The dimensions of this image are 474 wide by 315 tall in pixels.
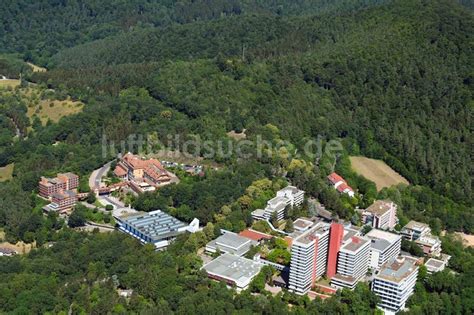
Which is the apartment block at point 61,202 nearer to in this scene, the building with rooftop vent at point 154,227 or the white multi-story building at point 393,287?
the building with rooftop vent at point 154,227

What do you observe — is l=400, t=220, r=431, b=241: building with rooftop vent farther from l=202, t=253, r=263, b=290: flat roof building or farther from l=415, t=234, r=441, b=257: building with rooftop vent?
l=202, t=253, r=263, b=290: flat roof building

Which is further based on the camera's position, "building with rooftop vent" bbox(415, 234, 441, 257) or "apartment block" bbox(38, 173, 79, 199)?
"apartment block" bbox(38, 173, 79, 199)

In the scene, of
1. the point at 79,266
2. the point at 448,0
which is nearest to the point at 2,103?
the point at 79,266

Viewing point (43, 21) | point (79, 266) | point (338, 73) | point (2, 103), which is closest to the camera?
point (79, 266)

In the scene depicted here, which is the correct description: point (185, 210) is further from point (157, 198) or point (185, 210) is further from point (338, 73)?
point (338, 73)

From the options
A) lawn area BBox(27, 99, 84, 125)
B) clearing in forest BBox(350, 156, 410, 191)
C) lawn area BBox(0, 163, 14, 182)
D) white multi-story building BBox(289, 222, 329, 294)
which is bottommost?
clearing in forest BBox(350, 156, 410, 191)

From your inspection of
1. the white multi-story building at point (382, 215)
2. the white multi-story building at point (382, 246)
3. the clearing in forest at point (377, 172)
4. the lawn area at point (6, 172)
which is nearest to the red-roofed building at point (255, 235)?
the white multi-story building at point (382, 246)

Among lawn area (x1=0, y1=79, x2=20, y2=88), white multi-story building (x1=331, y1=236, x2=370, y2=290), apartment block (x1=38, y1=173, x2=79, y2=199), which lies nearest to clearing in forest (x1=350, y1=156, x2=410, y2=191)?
white multi-story building (x1=331, y1=236, x2=370, y2=290)
